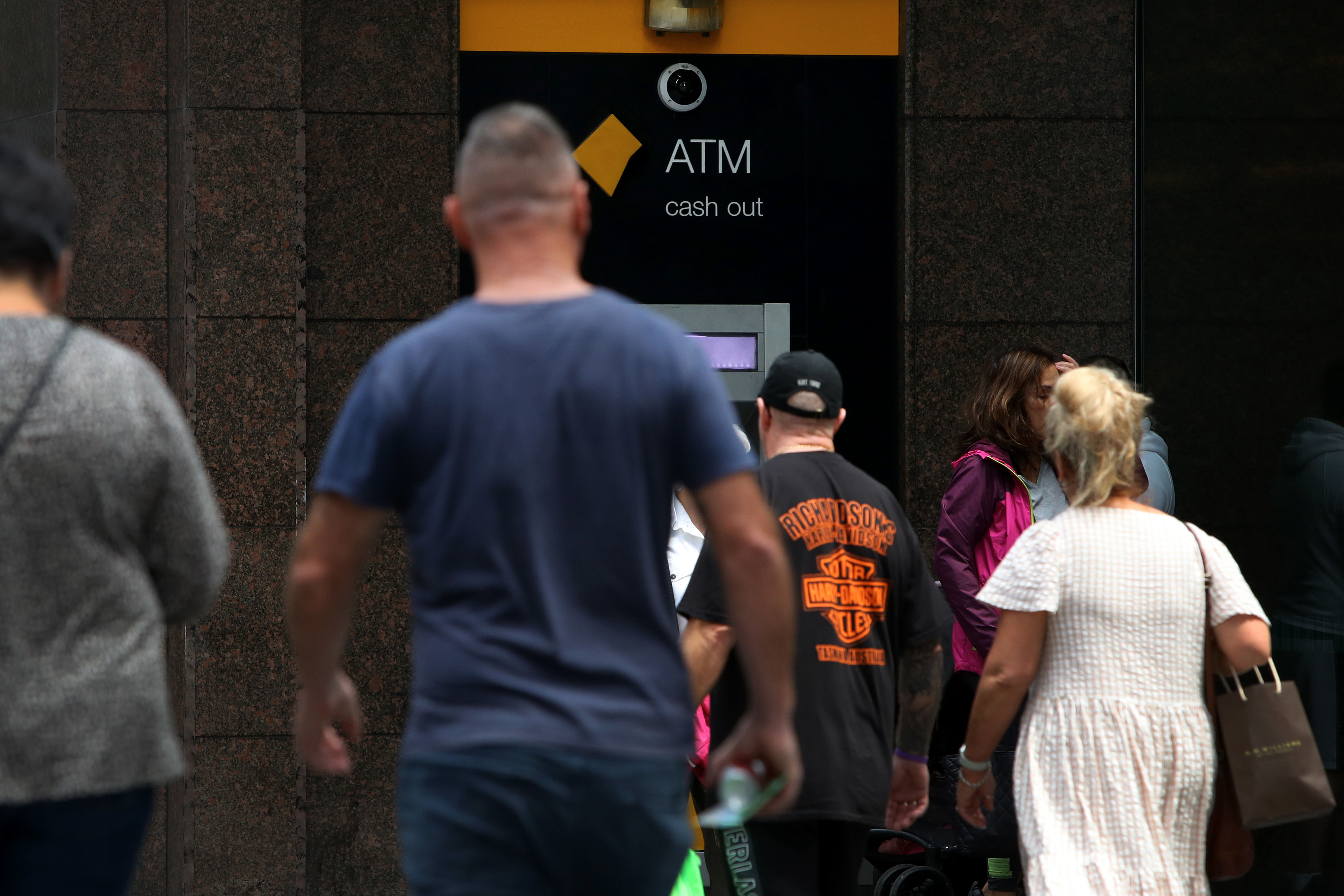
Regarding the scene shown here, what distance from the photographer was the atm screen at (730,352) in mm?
7113

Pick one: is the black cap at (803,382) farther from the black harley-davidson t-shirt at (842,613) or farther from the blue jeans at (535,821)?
the blue jeans at (535,821)

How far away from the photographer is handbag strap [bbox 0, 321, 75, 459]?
101 inches

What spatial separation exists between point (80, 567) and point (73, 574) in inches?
0.7

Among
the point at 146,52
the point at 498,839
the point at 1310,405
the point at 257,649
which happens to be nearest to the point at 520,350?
the point at 498,839

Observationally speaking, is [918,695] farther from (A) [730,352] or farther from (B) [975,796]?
(A) [730,352]

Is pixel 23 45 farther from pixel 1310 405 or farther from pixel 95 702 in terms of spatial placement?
pixel 1310 405

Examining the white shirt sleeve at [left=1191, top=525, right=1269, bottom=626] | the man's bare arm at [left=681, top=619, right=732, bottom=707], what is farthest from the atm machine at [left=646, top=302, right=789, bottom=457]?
the white shirt sleeve at [left=1191, top=525, right=1269, bottom=626]

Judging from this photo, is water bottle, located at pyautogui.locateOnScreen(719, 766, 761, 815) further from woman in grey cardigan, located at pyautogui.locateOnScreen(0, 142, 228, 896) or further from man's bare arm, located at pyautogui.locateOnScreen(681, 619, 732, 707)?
man's bare arm, located at pyautogui.locateOnScreen(681, 619, 732, 707)

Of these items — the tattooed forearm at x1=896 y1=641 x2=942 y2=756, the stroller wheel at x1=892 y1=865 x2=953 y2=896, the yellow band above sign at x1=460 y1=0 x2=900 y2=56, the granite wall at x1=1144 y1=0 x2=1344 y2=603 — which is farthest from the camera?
the yellow band above sign at x1=460 y1=0 x2=900 y2=56

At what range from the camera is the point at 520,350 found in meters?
2.29

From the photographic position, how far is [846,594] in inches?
161

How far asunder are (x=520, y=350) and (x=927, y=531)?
5.06 metres

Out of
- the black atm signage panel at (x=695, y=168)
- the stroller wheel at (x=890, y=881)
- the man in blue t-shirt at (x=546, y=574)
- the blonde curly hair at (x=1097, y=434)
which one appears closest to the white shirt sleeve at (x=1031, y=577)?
the blonde curly hair at (x=1097, y=434)

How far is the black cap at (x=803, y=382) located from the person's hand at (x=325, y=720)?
1.93 m
